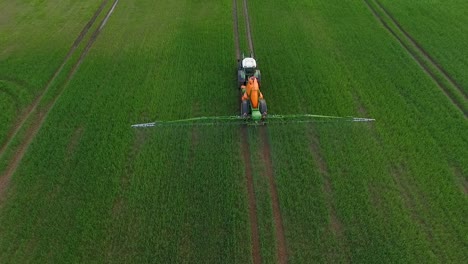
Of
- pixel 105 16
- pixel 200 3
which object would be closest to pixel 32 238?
pixel 105 16

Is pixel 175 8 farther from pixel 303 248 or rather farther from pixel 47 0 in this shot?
pixel 303 248

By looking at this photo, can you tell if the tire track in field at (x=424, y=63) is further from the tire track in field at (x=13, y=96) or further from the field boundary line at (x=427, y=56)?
A: the tire track in field at (x=13, y=96)

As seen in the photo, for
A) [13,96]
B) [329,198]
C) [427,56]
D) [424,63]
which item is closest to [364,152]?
[329,198]

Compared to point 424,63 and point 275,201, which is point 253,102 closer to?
point 275,201

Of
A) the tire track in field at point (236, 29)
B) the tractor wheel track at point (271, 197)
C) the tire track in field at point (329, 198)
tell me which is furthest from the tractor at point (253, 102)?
the tire track in field at point (236, 29)

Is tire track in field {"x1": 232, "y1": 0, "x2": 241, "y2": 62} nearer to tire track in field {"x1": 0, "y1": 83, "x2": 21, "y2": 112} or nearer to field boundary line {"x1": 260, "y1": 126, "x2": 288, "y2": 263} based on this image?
field boundary line {"x1": 260, "y1": 126, "x2": 288, "y2": 263}
